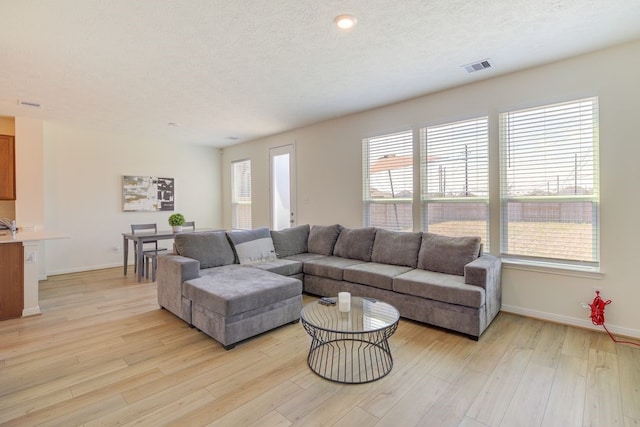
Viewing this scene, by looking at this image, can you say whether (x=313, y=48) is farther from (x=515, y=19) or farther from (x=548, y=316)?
(x=548, y=316)

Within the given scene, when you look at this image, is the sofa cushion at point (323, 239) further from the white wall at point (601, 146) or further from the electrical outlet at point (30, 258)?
the electrical outlet at point (30, 258)

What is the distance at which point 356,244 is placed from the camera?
4.17 m

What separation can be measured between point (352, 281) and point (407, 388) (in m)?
1.59

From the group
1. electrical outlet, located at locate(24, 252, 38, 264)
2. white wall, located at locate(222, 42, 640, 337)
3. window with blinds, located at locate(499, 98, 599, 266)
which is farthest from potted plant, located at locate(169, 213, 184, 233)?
window with blinds, located at locate(499, 98, 599, 266)

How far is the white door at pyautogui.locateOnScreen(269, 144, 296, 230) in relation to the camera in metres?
5.70

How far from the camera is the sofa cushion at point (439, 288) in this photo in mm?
2670

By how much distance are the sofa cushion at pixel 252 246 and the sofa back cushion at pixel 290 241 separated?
6.8 inches

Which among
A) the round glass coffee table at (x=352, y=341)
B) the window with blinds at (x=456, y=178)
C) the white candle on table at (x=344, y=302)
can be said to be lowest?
the round glass coffee table at (x=352, y=341)

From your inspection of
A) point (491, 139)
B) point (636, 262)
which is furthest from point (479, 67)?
point (636, 262)

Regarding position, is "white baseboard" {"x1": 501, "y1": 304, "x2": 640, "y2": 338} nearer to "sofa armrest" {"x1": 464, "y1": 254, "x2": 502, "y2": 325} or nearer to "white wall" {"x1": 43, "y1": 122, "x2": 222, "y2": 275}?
"sofa armrest" {"x1": 464, "y1": 254, "x2": 502, "y2": 325}

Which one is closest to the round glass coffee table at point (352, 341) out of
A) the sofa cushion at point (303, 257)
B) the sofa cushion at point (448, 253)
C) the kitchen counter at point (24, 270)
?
the sofa cushion at point (448, 253)

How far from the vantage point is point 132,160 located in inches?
235

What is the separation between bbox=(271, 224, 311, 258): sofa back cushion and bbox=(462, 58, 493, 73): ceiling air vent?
2.98 m

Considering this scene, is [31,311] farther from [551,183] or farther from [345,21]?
[551,183]
